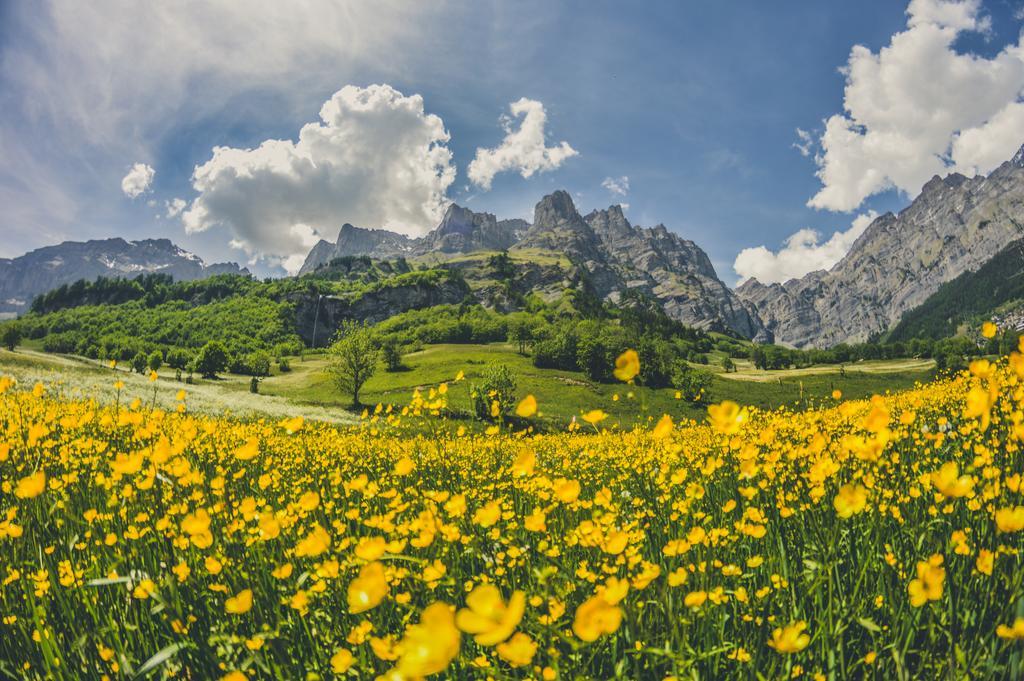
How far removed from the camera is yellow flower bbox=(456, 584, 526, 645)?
0.97 m

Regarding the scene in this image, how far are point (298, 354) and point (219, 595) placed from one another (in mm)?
167217

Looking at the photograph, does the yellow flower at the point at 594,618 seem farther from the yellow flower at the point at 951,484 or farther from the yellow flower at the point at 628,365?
the yellow flower at the point at 951,484

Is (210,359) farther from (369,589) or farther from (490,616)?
(490,616)

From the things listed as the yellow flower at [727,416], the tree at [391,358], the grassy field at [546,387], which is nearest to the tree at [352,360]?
the grassy field at [546,387]

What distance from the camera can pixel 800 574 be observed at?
310cm

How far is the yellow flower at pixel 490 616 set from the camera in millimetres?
971

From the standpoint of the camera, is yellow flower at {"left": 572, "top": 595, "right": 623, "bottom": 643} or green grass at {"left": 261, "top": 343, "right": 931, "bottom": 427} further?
green grass at {"left": 261, "top": 343, "right": 931, "bottom": 427}

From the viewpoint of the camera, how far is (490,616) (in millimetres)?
1026

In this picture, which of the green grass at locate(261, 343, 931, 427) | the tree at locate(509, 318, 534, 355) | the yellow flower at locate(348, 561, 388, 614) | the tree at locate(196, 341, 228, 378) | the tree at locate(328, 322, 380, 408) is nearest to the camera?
the yellow flower at locate(348, 561, 388, 614)

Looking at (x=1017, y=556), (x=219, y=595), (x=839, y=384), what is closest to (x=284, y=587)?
(x=219, y=595)

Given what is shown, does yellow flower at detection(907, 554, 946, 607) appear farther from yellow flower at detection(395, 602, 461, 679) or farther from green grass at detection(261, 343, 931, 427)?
green grass at detection(261, 343, 931, 427)

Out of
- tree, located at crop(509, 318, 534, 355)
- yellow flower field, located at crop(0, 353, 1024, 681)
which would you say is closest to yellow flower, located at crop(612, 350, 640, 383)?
yellow flower field, located at crop(0, 353, 1024, 681)

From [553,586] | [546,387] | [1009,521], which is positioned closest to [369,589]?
[553,586]

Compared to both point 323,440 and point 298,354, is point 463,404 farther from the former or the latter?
point 298,354
